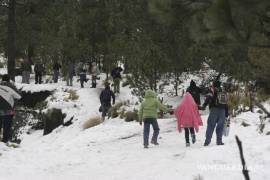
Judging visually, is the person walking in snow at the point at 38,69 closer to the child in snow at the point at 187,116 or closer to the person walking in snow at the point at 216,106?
the child in snow at the point at 187,116

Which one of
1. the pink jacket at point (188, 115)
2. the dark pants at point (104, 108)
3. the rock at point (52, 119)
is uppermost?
the pink jacket at point (188, 115)

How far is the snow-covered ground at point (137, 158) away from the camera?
9758 mm

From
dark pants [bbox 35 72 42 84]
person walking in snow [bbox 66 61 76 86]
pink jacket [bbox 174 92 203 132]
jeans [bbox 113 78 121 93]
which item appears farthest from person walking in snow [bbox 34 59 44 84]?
pink jacket [bbox 174 92 203 132]

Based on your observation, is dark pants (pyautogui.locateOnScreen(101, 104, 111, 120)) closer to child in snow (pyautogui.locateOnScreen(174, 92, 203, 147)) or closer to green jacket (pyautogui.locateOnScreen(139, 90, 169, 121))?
green jacket (pyautogui.locateOnScreen(139, 90, 169, 121))

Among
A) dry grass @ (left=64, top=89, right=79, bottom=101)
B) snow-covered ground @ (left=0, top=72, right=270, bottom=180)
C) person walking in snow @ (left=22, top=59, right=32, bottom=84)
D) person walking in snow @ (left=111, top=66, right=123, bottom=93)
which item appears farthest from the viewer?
person walking in snow @ (left=22, top=59, right=32, bottom=84)

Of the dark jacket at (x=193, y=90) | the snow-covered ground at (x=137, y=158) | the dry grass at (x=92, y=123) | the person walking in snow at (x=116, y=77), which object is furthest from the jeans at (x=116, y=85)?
the dark jacket at (x=193, y=90)

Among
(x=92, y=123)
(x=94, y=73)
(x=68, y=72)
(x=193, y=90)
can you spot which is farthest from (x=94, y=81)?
(x=193, y=90)

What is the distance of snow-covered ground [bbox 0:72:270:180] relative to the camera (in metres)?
9.76

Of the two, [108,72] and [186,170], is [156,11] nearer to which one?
[186,170]

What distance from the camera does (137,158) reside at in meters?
12.4

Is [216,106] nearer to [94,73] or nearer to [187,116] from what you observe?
[187,116]

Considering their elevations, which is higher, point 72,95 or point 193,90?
point 193,90

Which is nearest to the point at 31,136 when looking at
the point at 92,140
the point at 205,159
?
the point at 92,140

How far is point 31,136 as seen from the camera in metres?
23.3
